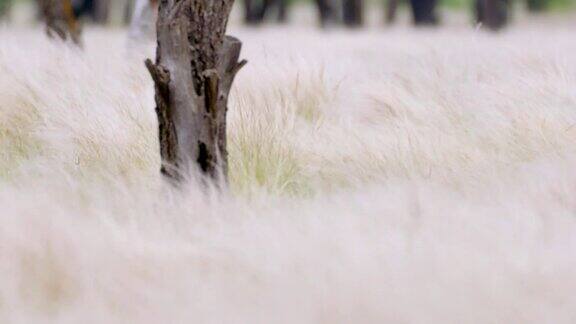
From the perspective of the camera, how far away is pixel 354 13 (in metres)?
24.0

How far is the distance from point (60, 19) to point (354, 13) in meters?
13.7

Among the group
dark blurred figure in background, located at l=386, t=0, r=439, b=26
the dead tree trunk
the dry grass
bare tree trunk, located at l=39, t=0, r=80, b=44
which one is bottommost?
dark blurred figure in background, located at l=386, t=0, r=439, b=26

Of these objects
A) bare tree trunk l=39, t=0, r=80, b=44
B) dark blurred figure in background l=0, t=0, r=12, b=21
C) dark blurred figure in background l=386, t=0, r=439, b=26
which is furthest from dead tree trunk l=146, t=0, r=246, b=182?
dark blurred figure in background l=0, t=0, r=12, b=21

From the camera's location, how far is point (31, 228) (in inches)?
155

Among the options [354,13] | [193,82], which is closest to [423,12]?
[354,13]

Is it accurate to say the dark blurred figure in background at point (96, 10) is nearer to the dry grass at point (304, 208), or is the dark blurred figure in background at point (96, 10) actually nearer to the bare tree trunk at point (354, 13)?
the bare tree trunk at point (354, 13)

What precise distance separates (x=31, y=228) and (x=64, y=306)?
0.48 m

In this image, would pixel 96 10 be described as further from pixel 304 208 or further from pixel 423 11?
pixel 304 208

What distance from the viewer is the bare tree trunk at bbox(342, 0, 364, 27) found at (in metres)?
23.7

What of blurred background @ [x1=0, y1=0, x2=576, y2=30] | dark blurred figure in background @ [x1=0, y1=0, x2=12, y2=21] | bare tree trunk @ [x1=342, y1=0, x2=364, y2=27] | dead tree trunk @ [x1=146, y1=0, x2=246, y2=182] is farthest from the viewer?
dark blurred figure in background @ [x1=0, y1=0, x2=12, y2=21]

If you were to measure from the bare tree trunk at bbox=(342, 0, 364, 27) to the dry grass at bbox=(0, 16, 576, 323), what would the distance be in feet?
53.9

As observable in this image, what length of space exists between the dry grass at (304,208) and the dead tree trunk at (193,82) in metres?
0.17

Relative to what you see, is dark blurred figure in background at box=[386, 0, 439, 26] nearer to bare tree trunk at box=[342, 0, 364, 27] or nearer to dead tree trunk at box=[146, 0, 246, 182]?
bare tree trunk at box=[342, 0, 364, 27]

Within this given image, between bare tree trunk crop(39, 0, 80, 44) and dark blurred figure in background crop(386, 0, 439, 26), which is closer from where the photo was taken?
bare tree trunk crop(39, 0, 80, 44)
